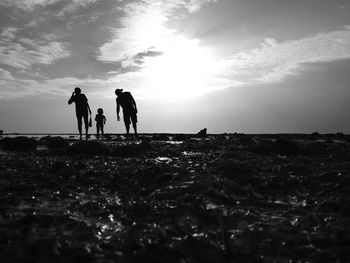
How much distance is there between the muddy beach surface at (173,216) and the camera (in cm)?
238

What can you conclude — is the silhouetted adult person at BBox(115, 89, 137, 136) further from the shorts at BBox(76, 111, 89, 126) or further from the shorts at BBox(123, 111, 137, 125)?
the shorts at BBox(76, 111, 89, 126)

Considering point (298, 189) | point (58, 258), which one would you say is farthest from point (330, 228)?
point (58, 258)

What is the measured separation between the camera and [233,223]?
3.08m

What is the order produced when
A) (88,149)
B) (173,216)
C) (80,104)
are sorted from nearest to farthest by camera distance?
(173,216)
(88,149)
(80,104)

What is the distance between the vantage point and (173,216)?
327cm

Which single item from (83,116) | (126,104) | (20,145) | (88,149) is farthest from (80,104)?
(88,149)

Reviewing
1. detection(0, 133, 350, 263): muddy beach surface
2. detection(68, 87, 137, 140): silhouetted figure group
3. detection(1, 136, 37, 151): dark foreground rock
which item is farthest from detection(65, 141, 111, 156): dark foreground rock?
detection(68, 87, 137, 140): silhouetted figure group

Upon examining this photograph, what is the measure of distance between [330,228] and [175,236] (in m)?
1.38

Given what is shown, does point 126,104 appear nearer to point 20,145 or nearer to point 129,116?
point 129,116

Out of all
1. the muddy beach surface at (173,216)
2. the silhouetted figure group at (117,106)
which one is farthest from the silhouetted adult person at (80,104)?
the muddy beach surface at (173,216)

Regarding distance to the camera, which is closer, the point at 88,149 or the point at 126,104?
the point at 88,149

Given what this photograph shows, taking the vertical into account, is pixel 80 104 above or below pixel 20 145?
above

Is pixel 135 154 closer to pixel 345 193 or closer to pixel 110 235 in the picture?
pixel 345 193

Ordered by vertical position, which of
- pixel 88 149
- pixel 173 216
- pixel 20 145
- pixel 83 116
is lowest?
pixel 173 216
